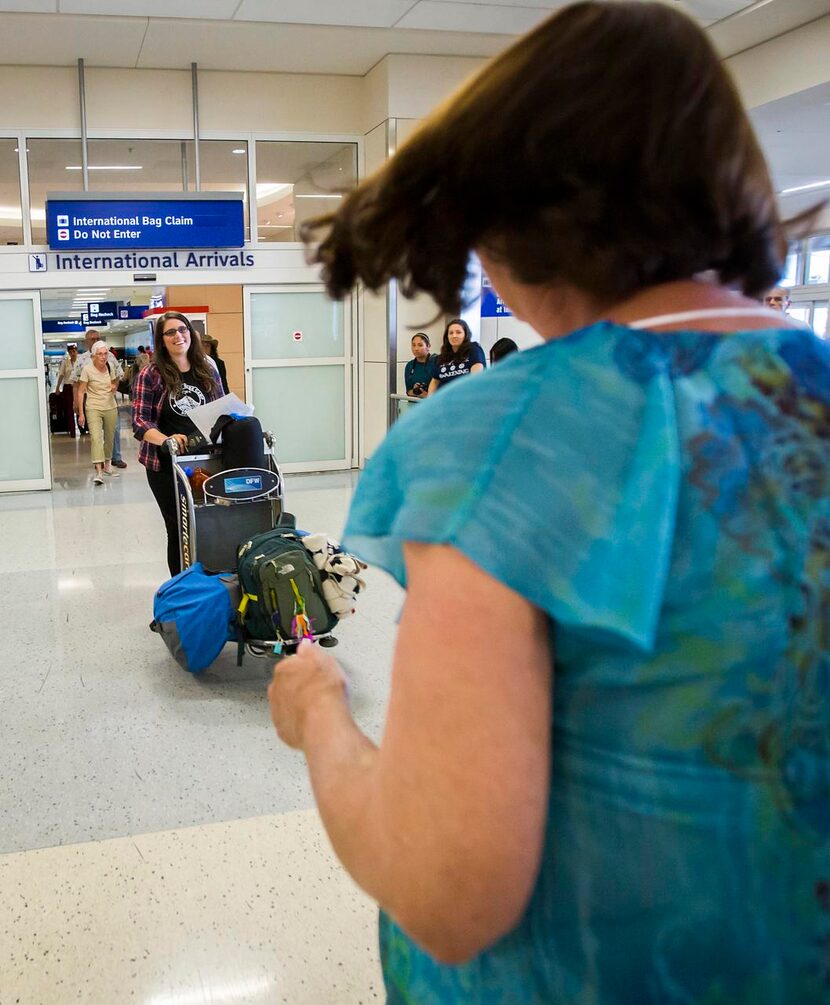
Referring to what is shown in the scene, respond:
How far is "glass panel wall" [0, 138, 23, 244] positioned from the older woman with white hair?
1596 millimetres

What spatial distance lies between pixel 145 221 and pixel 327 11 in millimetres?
2943

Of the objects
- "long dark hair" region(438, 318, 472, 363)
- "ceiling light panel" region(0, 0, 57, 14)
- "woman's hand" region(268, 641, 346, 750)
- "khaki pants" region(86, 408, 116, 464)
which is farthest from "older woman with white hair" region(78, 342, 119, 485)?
"woman's hand" region(268, 641, 346, 750)

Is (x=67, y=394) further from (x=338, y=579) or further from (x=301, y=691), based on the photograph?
(x=301, y=691)

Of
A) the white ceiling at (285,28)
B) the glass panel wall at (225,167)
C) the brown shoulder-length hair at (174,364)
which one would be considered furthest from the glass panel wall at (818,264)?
the brown shoulder-length hair at (174,364)

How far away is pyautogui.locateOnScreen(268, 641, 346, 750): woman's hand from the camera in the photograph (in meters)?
0.77

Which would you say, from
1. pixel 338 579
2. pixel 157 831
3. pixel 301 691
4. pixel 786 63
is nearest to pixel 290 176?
pixel 786 63

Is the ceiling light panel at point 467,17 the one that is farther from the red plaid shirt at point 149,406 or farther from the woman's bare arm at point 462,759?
the woman's bare arm at point 462,759

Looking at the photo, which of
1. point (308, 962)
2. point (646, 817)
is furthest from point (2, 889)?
point (646, 817)

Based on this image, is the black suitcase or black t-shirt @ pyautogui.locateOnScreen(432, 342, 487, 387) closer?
black t-shirt @ pyautogui.locateOnScreen(432, 342, 487, 387)

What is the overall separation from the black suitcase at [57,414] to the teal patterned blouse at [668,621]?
18427 millimetres

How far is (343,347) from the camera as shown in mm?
10281

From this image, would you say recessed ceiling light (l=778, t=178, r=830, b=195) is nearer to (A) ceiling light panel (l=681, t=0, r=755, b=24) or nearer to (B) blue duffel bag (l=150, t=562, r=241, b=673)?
(A) ceiling light panel (l=681, t=0, r=755, b=24)

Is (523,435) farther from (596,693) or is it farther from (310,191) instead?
(310,191)

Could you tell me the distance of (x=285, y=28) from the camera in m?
7.99
